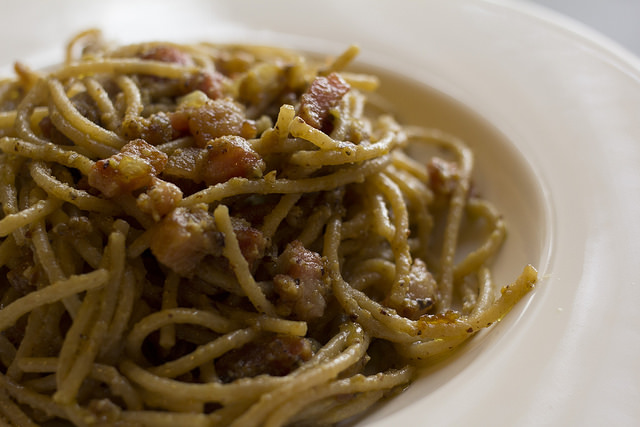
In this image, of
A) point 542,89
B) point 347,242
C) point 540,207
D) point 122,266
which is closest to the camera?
point 122,266

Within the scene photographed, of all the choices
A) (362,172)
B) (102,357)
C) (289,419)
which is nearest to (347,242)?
(362,172)

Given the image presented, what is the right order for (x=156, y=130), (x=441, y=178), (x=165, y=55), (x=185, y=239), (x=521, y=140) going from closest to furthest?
(x=185, y=239) → (x=156, y=130) → (x=165, y=55) → (x=441, y=178) → (x=521, y=140)

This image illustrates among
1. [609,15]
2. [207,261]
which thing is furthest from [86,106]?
[609,15]

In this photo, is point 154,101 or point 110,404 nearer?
point 110,404

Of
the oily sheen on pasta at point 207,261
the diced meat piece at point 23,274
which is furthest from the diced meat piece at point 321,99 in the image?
the diced meat piece at point 23,274

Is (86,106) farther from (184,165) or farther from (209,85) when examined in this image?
(184,165)

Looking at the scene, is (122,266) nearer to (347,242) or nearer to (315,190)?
(315,190)

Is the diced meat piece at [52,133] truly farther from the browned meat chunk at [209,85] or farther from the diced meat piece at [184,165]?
the browned meat chunk at [209,85]
